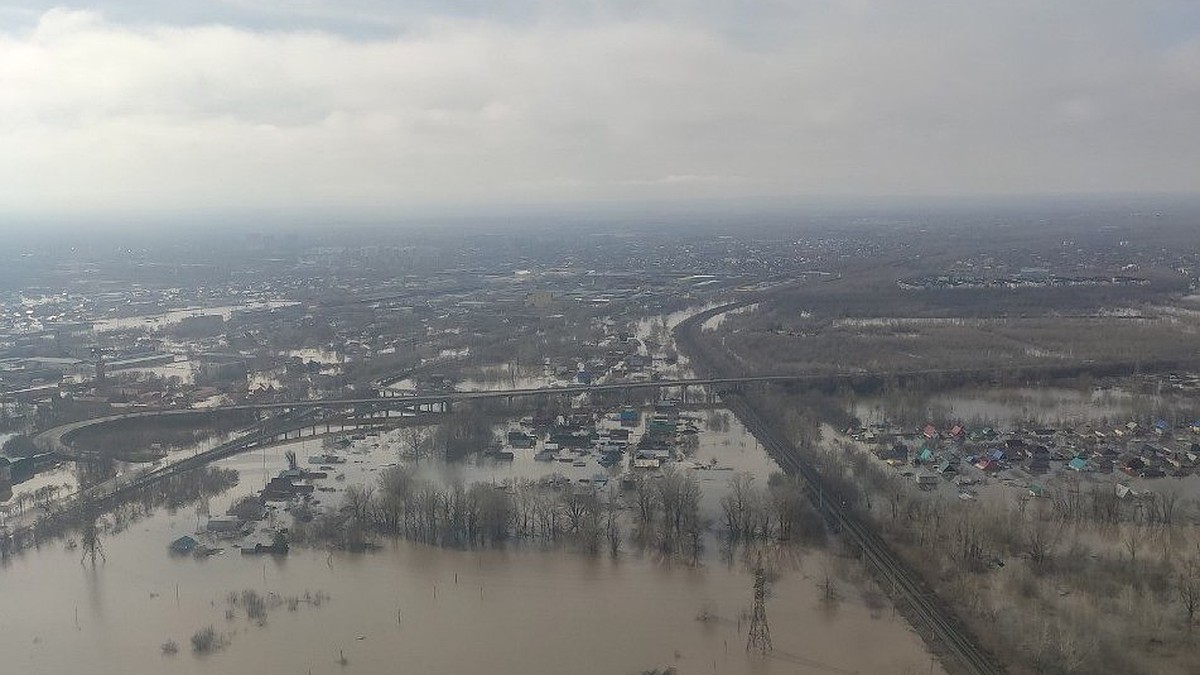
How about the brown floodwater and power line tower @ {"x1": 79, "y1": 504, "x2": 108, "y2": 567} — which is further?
power line tower @ {"x1": 79, "y1": 504, "x2": 108, "y2": 567}

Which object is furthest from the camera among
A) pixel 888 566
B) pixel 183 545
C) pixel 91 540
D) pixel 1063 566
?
pixel 183 545

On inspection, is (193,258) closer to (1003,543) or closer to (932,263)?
(932,263)

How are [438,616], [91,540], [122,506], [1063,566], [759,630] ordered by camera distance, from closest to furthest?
[759,630], [438,616], [1063,566], [91,540], [122,506]

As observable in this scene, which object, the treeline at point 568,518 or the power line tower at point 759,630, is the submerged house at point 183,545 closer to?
the treeline at point 568,518

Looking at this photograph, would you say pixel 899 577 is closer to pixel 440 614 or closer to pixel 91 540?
pixel 440 614

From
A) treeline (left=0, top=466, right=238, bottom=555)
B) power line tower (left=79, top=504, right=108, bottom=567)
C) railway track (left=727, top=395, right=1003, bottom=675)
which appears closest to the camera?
railway track (left=727, top=395, right=1003, bottom=675)

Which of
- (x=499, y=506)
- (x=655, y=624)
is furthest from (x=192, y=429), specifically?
(x=655, y=624)

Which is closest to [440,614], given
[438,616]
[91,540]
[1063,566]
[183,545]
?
[438,616]

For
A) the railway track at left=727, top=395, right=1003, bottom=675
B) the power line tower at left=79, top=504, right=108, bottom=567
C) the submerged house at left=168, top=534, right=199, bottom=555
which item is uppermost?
the power line tower at left=79, top=504, right=108, bottom=567

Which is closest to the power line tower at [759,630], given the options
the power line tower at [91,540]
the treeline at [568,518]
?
the treeline at [568,518]

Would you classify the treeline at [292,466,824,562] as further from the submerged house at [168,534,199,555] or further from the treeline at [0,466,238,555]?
the treeline at [0,466,238,555]

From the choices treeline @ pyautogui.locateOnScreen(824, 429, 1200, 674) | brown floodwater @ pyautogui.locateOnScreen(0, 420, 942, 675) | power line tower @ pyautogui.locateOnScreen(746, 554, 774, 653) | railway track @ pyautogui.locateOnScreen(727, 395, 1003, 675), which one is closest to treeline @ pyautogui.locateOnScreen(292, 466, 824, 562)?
brown floodwater @ pyautogui.locateOnScreen(0, 420, 942, 675)
